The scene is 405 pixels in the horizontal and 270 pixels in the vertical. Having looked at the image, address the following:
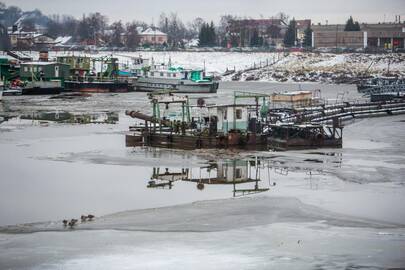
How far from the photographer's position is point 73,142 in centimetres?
3788

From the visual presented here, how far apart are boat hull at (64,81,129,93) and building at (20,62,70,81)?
6.67 feet

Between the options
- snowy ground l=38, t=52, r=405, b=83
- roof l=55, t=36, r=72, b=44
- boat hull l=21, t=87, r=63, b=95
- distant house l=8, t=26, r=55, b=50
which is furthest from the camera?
roof l=55, t=36, r=72, b=44

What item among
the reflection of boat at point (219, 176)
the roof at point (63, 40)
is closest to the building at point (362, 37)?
the roof at point (63, 40)

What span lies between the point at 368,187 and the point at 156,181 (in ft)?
21.5

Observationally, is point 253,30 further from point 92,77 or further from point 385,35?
point 92,77

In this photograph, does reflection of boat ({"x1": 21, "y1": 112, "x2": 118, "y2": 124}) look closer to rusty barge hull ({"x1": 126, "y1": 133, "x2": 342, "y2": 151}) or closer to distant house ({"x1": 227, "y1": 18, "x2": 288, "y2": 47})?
rusty barge hull ({"x1": 126, "y1": 133, "x2": 342, "y2": 151})

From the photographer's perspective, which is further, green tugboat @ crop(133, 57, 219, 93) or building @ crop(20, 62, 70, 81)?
building @ crop(20, 62, 70, 81)

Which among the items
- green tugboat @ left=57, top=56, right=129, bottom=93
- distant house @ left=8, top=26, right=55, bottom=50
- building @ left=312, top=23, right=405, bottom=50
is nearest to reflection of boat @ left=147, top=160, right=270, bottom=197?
green tugboat @ left=57, top=56, right=129, bottom=93

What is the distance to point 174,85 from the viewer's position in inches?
2884

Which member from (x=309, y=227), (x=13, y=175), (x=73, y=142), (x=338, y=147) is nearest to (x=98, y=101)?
(x=73, y=142)

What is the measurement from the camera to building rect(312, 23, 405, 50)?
130 meters

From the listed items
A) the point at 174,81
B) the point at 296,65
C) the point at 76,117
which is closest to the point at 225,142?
the point at 76,117

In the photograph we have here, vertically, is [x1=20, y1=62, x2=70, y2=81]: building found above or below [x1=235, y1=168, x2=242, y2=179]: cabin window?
above

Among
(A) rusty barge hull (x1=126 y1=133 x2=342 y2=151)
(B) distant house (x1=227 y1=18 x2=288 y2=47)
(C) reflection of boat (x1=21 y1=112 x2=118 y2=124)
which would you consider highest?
(B) distant house (x1=227 y1=18 x2=288 y2=47)
